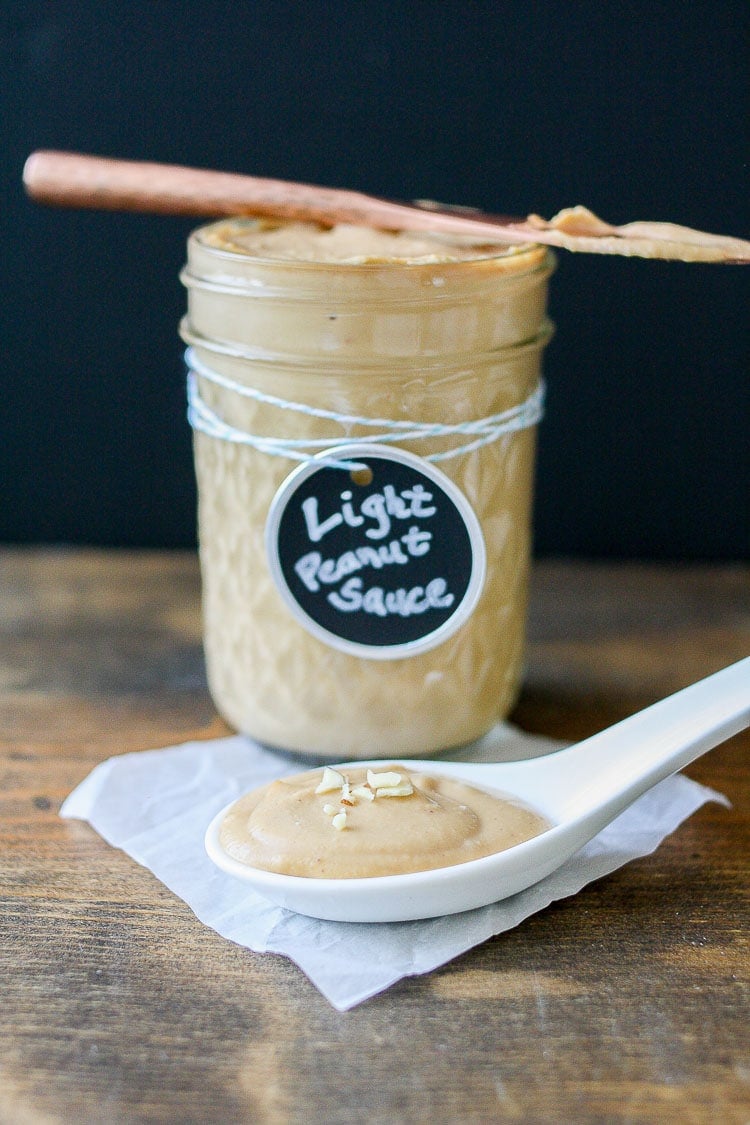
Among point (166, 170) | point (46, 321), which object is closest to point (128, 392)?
point (46, 321)

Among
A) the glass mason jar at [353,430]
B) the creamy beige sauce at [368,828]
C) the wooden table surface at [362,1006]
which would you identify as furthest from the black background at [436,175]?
the creamy beige sauce at [368,828]

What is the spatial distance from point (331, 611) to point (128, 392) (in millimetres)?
507

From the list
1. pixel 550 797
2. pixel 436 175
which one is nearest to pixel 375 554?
pixel 550 797

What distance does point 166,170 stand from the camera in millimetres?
771

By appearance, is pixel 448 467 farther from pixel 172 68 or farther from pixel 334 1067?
pixel 172 68

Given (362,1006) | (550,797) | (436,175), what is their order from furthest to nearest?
(436,175) → (550,797) → (362,1006)

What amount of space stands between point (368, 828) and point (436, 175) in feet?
2.21

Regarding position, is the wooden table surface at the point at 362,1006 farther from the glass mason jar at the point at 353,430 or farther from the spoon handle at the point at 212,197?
the spoon handle at the point at 212,197

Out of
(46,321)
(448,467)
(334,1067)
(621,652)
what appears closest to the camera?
(334,1067)

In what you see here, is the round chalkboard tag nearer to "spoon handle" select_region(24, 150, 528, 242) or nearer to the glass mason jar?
the glass mason jar

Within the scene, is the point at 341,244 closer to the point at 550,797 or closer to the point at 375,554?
the point at 375,554

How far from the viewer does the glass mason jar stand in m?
0.70

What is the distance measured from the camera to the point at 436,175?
106 cm

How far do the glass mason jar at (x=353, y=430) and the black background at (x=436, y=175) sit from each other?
11.0 inches
